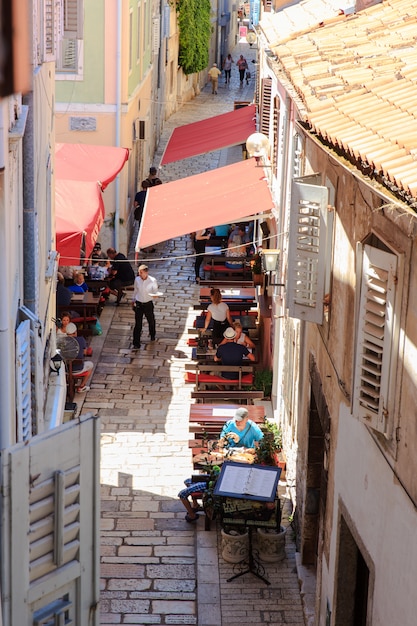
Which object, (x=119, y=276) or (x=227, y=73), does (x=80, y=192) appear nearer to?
(x=119, y=276)

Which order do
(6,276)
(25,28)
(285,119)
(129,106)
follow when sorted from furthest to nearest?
1. (129,106)
2. (285,119)
3. (6,276)
4. (25,28)

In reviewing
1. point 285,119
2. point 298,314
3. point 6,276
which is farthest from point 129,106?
point 6,276

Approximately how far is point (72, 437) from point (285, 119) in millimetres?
10833

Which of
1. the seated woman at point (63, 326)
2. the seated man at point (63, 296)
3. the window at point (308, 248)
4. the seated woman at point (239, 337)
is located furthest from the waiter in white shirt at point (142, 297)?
the window at point (308, 248)

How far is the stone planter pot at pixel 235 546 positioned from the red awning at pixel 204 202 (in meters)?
4.87

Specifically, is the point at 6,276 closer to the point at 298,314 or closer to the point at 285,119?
the point at 298,314

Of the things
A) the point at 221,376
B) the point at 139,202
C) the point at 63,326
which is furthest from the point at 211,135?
the point at 221,376

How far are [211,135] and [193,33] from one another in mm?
22609

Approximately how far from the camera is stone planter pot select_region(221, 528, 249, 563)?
11609 mm

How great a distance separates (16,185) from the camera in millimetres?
9172

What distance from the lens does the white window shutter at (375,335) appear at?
7016 millimetres

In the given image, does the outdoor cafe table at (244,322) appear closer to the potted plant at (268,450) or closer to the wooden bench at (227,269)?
the wooden bench at (227,269)

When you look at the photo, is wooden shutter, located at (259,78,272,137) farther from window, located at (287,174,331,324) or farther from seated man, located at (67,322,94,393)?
window, located at (287,174,331,324)

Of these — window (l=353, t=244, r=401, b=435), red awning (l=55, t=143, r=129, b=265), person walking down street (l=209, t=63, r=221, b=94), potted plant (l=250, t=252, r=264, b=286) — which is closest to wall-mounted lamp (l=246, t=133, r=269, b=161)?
red awning (l=55, t=143, r=129, b=265)
